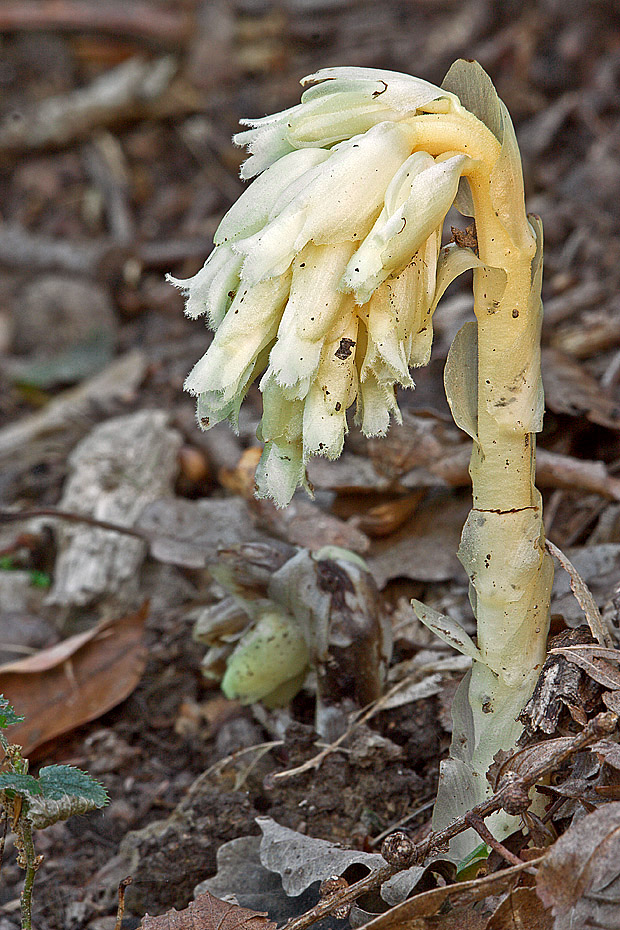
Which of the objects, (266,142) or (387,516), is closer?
(266,142)

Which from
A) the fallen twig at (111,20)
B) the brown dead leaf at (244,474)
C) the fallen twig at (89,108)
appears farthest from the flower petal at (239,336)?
the fallen twig at (111,20)

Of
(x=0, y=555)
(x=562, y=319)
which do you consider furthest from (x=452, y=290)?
(x=0, y=555)

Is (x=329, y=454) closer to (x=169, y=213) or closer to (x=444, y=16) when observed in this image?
(x=169, y=213)

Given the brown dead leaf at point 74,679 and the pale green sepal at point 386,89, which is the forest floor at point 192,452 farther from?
the pale green sepal at point 386,89

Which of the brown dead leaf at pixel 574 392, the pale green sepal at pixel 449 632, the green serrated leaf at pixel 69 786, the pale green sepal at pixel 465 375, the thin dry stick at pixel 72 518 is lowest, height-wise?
the thin dry stick at pixel 72 518

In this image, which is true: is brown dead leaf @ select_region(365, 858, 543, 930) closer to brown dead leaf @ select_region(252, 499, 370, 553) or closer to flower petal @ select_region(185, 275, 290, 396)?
flower petal @ select_region(185, 275, 290, 396)

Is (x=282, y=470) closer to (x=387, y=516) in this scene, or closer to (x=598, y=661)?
(x=598, y=661)

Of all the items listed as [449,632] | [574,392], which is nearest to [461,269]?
[449,632]
